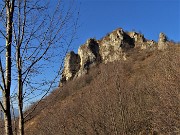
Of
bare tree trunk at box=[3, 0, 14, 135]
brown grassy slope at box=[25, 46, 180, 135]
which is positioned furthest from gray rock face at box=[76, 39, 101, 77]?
bare tree trunk at box=[3, 0, 14, 135]

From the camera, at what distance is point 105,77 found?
33.2m

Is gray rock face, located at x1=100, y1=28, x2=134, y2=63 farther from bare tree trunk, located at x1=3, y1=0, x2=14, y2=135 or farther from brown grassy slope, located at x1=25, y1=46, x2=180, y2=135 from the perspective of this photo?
bare tree trunk, located at x1=3, y1=0, x2=14, y2=135

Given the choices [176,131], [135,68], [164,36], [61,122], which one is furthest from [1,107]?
[164,36]

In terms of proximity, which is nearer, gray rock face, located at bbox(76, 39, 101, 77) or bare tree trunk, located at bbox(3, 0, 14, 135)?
bare tree trunk, located at bbox(3, 0, 14, 135)

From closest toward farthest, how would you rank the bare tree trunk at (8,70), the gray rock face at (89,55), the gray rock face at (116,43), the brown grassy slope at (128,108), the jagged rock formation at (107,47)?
the bare tree trunk at (8,70), the brown grassy slope at (128,108), the jagged rock formation at (107,47), the gray rock face at (89,55), the gray rock face at (116,43)

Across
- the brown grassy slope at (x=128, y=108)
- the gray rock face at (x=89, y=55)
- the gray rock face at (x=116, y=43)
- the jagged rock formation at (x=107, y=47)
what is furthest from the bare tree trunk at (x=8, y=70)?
the gray rock face at (x=116, y=43)

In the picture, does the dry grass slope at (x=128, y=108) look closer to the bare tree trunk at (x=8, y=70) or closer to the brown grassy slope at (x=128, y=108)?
the brown grassy slope at (x=128, y=108)

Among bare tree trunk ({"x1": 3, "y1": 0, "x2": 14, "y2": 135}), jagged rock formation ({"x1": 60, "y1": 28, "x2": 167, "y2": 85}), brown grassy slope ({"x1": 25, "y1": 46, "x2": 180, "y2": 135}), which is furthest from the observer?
jagged rock formation ({"x1": 60, "y1": 28, "x2": 167, "y2": 85})

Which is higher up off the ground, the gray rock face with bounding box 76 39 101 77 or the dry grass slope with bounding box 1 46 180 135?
the gray rock face with bounding box 76 39 101 77

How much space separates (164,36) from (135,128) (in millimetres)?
50127

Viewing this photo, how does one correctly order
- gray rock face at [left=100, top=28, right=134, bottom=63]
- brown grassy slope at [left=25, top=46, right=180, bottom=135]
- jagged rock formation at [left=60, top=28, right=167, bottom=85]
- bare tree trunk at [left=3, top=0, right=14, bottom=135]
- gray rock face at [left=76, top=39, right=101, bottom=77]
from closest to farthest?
bare tree trunk at [left=3, top=0, right=14, bottom=135]
brown grassy slope at [left=25, top=46, right=180, bottom=135]
jagged rock formation at [left=60, top=28, right=167, bottom=85]
gray rock face at [left=76, top=39, right=101, bottom=77]
gray rock face at [left=100, top=28, right=134, bottom=63]

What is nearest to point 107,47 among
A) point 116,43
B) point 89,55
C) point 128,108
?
point 116,43

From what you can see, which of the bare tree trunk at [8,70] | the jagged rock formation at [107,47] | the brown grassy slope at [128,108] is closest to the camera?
the bare tree trunk at [8,70]

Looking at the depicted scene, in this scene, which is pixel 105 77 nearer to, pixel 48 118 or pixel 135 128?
pixel 135 128
